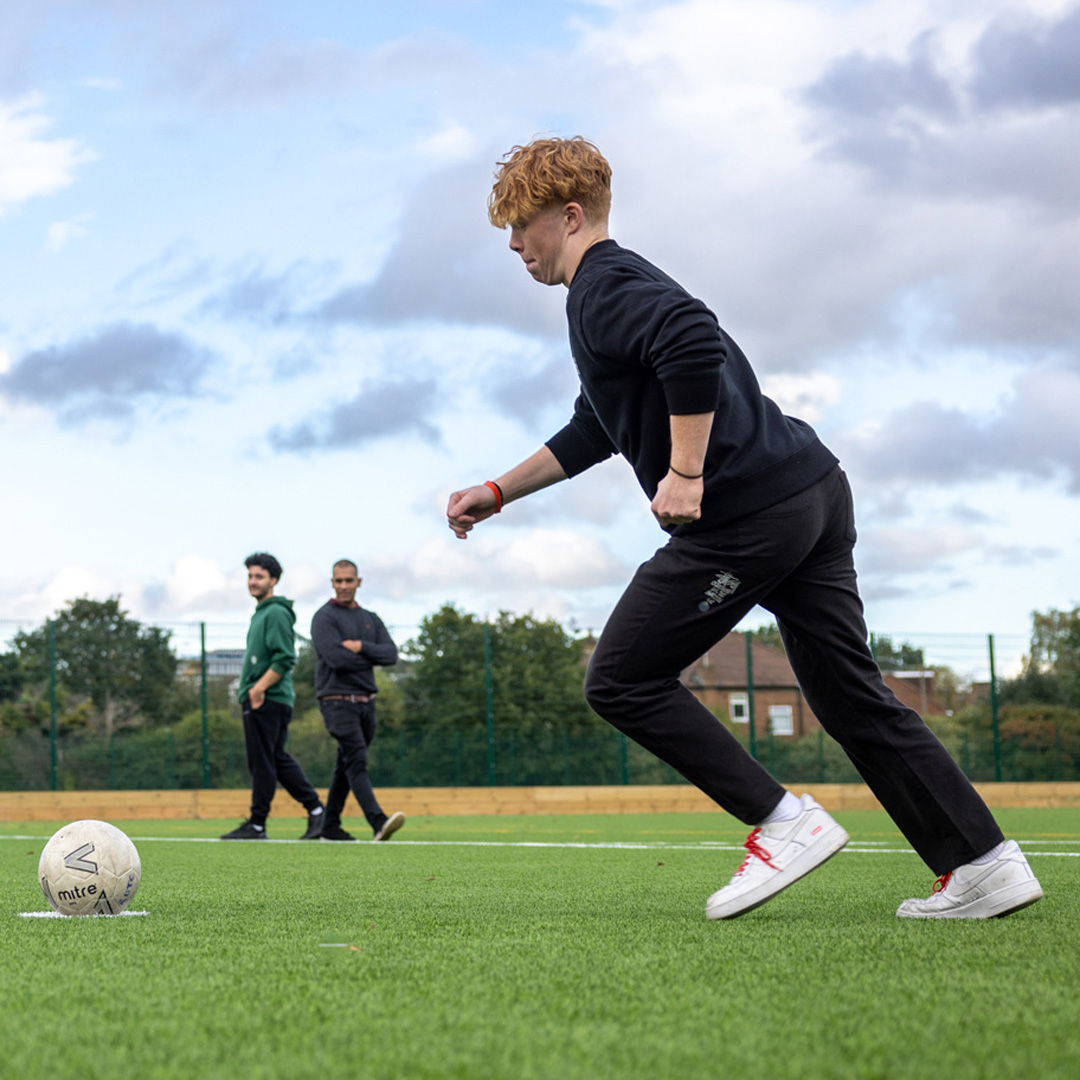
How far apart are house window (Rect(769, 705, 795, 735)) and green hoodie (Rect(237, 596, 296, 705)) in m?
14.3

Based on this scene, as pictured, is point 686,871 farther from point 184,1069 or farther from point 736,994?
point 184,1069

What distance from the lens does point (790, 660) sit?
3770 mm

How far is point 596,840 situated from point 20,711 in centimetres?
1322

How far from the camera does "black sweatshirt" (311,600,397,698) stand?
31.4 feet

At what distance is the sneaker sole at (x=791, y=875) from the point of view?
3.42 meters

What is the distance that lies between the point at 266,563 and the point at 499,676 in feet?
42.3

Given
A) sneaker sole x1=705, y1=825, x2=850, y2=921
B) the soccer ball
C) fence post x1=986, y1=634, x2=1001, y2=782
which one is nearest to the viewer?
sneaker sole x1=705, y1=825, x2=850, y2=921

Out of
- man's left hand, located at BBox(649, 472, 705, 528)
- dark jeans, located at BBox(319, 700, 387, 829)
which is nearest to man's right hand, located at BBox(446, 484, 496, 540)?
man's left hand, located at BBox(649, 472, 705, 528)

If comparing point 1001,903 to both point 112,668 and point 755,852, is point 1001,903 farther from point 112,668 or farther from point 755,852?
point 112,668

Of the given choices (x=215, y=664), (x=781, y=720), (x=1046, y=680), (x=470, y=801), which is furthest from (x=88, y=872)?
(x=1046, y=680)

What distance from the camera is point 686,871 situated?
5836 millimetres

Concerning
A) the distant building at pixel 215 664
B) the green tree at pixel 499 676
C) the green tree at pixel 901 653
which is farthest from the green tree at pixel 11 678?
the green tree at pixel 901 653

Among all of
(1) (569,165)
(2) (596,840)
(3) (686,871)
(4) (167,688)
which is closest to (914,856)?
(3) (686,871)

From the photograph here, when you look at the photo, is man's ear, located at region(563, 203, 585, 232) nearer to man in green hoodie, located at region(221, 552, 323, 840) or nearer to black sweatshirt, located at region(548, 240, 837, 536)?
black sweatshirt, located at region(548, 240, 837, 536)
